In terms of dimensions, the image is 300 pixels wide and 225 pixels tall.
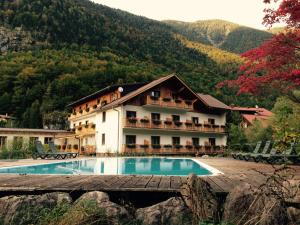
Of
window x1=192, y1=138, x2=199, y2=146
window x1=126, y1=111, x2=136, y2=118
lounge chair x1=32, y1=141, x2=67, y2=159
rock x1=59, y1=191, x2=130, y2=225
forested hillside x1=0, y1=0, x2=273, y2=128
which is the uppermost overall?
forested hillside x1=0, y1=0, x2=273, y2=128

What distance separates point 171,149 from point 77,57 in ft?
140

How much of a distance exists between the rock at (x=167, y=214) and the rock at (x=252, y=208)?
61cm

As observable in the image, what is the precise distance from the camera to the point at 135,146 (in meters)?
30.4

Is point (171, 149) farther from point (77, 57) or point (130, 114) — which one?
point (77, 57)

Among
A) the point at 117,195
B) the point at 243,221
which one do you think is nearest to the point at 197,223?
the point at 243,221

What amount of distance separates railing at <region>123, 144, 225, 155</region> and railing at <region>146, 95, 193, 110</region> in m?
4.03

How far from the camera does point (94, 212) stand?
4742 mm

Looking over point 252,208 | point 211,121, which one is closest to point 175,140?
point 211,121

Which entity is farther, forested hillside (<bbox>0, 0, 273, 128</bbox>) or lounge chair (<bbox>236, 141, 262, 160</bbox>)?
forested hillside (<bbox>0, 0, 273, 128</bbox>)

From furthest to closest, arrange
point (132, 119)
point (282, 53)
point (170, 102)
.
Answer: point (170, 102) < point (132, 119) < point (282, 53)

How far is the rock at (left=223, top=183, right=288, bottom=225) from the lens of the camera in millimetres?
4562

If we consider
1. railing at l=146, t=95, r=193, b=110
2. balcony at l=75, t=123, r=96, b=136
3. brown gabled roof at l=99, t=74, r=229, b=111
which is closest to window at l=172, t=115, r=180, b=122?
railing at l=146, t=95, r=193, b=110

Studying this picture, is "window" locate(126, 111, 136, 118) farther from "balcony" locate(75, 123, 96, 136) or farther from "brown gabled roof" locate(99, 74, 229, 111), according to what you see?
"balcony" locate(75, 123, 96, 136)

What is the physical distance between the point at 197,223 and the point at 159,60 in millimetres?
72934
